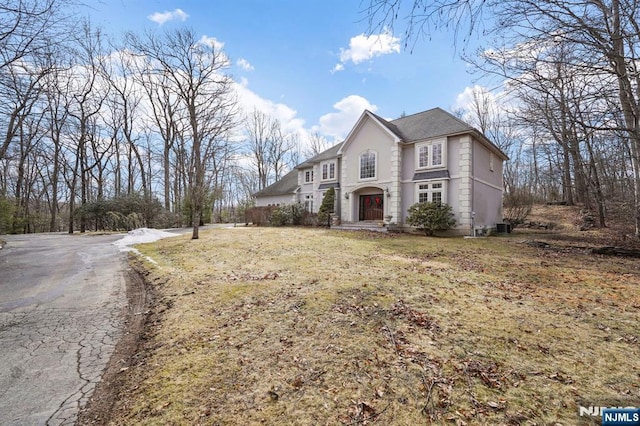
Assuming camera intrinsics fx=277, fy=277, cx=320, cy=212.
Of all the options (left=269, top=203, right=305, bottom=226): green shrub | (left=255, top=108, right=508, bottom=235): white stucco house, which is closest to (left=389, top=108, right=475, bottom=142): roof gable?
(left=255, top=108, right=508, bottom=235): white stucco house

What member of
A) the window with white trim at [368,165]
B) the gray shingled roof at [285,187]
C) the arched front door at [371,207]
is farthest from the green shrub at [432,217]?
the gray shingled roof at [285,187]

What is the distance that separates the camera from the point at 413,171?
16.8m

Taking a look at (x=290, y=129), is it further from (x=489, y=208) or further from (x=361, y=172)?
(x=489, y=208)

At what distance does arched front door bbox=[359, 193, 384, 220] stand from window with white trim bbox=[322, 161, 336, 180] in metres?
3.09

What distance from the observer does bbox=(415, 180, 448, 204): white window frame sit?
1540 cm

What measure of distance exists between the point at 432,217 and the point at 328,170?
29.9 ft

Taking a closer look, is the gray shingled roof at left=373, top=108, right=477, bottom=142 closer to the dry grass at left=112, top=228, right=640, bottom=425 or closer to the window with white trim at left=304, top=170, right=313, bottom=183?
the window with white trim at left=304, top=170, right=313, bottom=183

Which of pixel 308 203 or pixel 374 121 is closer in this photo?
pixel 374 121

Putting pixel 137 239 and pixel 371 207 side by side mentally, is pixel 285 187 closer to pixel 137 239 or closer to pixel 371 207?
pixel 371 207

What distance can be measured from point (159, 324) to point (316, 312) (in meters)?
2.35

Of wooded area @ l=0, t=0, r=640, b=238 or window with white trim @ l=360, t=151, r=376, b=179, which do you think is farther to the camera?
window with white trim @ l=360, t=151, r=376, b=179

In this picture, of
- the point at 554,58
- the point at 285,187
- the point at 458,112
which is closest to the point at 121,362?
the point at 554,58

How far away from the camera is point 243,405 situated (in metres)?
2.36

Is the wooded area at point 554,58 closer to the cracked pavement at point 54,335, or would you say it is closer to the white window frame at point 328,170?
the cracked pavement at point 54,335
